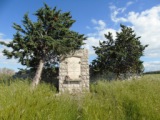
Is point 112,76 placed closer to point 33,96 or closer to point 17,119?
point 33,96

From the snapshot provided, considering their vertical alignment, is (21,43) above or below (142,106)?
above

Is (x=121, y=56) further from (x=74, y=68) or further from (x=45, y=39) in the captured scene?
(x=45, y=39)

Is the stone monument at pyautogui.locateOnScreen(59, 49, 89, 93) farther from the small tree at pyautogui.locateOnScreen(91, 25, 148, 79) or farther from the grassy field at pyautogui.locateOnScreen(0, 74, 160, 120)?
the grassy field at pyautogui.locateOnScreen(0, 74, 160, 120)

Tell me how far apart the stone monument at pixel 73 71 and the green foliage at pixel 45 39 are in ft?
1.38

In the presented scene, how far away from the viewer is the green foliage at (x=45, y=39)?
1094 cm

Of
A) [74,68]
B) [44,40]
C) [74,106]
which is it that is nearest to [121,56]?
[74,68]

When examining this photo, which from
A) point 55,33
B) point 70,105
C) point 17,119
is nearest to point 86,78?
point 55,33

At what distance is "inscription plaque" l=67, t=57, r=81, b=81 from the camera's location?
1151cm

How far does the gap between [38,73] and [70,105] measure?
675 centimetres

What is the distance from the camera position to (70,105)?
4930 millimetres

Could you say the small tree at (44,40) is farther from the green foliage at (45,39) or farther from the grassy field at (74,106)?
the grassy field at (74,106)

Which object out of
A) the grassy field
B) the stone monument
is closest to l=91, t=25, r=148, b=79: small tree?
the stone monument

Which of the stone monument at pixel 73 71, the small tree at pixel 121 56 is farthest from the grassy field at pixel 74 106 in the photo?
the small tree at pixel 121 56

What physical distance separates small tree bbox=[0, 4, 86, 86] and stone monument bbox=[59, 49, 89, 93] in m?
0.42
